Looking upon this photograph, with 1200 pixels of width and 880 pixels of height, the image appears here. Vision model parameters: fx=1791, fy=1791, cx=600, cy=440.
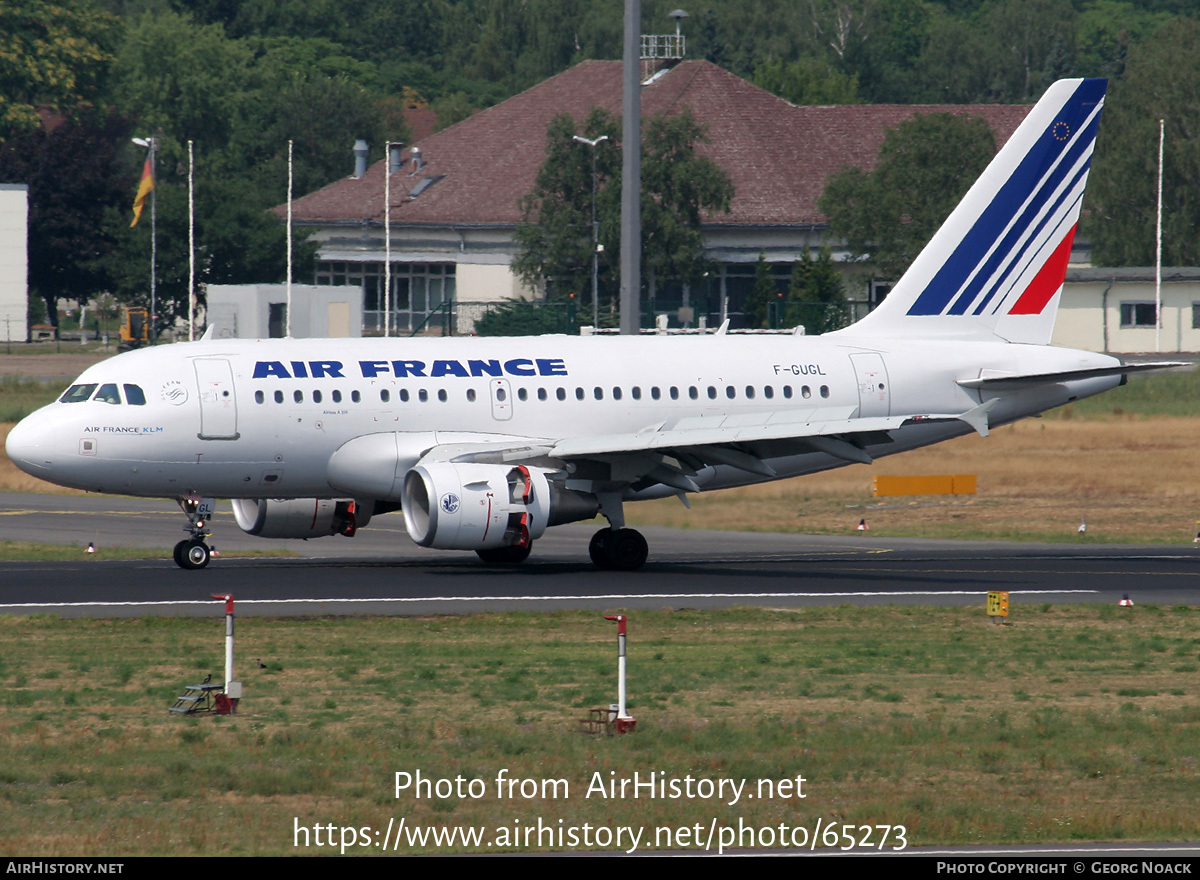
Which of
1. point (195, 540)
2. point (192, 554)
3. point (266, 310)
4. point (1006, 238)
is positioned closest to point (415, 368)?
point (195, 540)

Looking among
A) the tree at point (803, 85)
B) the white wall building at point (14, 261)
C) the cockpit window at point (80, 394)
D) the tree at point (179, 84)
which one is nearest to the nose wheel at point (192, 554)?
the cockpit window at point (80, 394)

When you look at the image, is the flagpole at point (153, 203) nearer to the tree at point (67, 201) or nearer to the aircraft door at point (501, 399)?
the tree at point (67, 201)

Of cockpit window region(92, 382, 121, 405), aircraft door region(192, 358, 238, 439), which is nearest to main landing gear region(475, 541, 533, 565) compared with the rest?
aircraft door region(192, 358, 238, 439)

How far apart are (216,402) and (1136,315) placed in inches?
2952

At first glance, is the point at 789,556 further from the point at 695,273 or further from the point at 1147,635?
the point at 695,273

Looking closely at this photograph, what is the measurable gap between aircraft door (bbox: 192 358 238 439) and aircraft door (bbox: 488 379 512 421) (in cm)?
532

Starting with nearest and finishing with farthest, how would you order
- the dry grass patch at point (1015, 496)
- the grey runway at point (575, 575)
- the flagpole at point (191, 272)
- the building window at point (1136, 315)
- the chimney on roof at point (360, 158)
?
the grey runway at point (575, 575), the dry grass patch at point (1015, 496), the flagpole at point (191, 272), the building window at point (1136, 315), the chimney on roof at point (360, 158)

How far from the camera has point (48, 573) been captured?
119 ft

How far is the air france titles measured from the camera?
36375 millimetres

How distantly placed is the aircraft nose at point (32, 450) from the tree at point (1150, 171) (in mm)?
95404

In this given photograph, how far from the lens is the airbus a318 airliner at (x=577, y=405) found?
3528cm

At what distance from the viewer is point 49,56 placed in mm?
152500

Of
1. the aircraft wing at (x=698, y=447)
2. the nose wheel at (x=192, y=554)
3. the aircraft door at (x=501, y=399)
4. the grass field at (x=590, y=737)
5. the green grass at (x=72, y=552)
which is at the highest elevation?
the aircraft door at (x=501, y=399)
